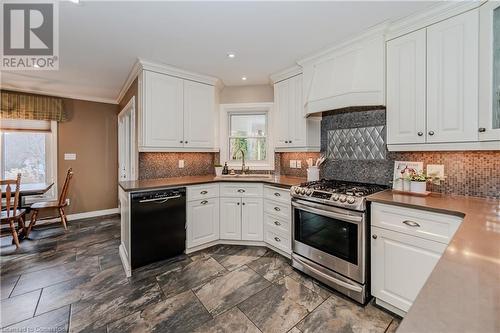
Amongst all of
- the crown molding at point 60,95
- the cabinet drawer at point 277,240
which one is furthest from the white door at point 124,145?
the cabinet drawer at point 277,240

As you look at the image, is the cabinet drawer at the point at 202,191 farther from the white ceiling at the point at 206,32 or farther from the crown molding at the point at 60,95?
the crown molding at the point at 60,95

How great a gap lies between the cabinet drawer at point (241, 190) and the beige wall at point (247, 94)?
1551mm

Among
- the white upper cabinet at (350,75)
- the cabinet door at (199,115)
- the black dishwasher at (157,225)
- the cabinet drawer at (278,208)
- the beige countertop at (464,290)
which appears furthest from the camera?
the cabinet door at (199,115)

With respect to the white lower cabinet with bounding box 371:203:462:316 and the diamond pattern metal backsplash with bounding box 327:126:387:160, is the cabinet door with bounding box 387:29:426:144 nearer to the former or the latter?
the diamond pattern metal backsplash with bounding box 327:126:387:160

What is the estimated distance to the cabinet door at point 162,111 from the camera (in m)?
2.94

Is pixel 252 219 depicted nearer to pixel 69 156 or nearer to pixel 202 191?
pixel 202 191

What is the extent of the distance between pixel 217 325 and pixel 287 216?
1.39 m

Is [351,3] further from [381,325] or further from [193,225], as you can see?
[193,225]

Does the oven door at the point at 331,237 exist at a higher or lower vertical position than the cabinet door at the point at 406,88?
lower

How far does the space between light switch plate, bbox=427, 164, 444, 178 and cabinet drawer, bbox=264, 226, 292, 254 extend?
1.61 metres

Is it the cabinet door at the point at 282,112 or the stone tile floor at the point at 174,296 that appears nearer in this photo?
the stone tile floor at the point at 174,296

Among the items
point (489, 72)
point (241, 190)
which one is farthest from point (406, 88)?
point (241, 190)

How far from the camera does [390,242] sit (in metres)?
1.81

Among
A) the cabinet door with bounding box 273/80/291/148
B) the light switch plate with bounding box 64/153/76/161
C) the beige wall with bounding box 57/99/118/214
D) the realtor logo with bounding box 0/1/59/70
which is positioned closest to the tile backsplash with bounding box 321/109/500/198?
the cabinet door with bounding box 273/80/291/148
